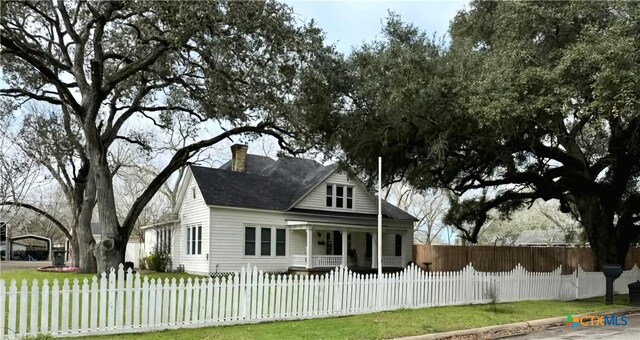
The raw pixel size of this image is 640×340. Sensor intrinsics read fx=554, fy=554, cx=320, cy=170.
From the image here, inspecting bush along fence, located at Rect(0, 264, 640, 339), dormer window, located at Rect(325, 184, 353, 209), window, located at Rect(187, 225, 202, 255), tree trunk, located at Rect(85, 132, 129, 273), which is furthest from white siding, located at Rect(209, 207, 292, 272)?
bush along fence, located at Rect(0, 264, 640, 339)

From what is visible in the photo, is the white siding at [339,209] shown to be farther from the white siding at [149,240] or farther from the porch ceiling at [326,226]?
the white siding at [149,240]

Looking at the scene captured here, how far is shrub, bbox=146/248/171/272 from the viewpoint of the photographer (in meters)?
32.8

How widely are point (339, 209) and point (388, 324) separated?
68.5 ft

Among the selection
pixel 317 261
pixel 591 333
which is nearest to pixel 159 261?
pixel 317 261

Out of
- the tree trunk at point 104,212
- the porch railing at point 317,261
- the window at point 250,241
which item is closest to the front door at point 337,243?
the porch railing at point 317,261

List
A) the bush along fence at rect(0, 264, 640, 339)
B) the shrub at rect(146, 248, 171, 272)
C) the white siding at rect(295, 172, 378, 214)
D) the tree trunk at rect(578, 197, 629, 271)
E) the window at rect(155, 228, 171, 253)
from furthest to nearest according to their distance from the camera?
the window at rect(155, 228, 171, 253)
the shrub at rect(146, 248, 171, 272)
the white siding at rect(295, 172, 378, 214)
the tree trunk at rect(578, 197, 629, 271)
the bush along fence at rect(0, 264, 640, 339)

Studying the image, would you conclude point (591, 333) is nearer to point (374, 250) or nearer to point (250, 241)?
point (250, 241)

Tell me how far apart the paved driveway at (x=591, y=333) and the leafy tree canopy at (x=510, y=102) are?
197 inches

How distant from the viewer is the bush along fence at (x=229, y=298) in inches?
360

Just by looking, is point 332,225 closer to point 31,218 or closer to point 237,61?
point 237,61

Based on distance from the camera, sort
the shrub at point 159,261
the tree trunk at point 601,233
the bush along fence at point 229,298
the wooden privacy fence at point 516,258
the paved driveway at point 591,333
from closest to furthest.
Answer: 1. the bush along fence at point 229,298
2. the paved driveway at point 591,333
3. the tree trunk at point 601,233
4. the wooden privacy fence at point 516,258
5. the shrub at point 159,261

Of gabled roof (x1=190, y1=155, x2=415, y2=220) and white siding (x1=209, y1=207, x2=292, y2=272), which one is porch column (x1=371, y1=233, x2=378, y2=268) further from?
white siding (x1=209, y1=207, x2=292, y2=272)

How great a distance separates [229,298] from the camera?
11.0m

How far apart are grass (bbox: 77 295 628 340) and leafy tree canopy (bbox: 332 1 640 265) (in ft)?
15.8
